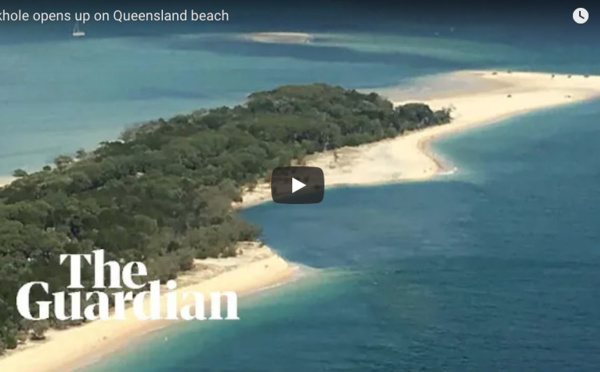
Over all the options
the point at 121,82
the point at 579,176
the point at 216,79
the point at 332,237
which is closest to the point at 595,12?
the point at 216,79

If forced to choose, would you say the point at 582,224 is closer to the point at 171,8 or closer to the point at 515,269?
the point at 515,269

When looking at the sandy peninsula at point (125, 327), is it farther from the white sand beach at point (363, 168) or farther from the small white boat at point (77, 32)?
the small white boat at point (77, 32)

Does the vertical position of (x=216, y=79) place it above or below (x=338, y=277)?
above

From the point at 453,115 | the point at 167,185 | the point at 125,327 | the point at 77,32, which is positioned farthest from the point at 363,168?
the point at 77,32

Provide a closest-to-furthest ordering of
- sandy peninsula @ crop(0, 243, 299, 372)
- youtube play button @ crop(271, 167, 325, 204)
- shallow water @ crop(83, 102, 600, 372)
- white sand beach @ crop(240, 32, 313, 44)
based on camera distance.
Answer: sandy peninsula @ crop(0, 243, 299, 372) < shallow water @ crop(83, 102, 600, 372) < youtube play button @ crop(271, 167, 325, 204) < white sand beach @ crop(240, 32, 313, 44)

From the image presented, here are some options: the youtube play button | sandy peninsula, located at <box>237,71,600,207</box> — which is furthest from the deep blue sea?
sandy peninsula, located at <box>237,71,600,207</box>

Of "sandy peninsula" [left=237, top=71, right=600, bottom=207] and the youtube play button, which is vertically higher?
"sandy peninsula" [left=237, top=71, right=600, bottom=207]

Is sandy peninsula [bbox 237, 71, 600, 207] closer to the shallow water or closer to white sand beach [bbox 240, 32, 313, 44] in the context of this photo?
the shallow water
